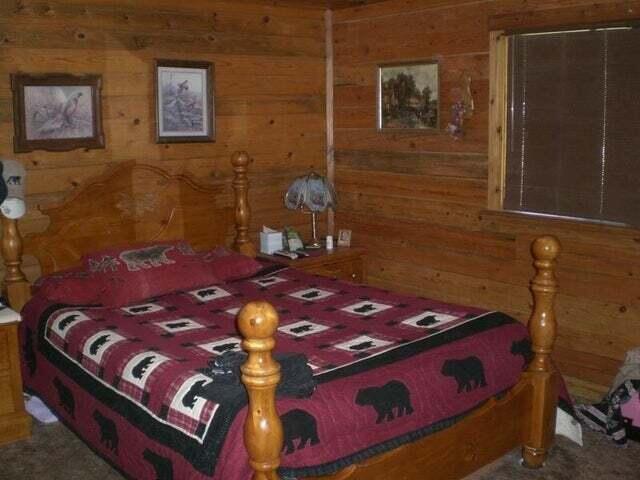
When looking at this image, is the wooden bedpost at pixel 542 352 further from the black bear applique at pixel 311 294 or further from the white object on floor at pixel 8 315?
the white object on floor at pixel 8 315

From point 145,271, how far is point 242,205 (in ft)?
3.34

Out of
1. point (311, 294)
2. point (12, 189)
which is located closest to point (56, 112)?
point (12, 189)

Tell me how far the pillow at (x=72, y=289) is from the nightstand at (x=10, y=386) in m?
0.21

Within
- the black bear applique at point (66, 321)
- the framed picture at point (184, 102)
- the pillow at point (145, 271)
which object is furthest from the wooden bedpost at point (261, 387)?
the framed picture at point (184, 102)

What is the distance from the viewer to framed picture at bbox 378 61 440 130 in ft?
15.2

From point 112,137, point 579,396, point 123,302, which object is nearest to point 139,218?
point 112,137

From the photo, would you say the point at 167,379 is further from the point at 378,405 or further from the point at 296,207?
the point at 296,207

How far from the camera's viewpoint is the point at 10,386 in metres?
3.54

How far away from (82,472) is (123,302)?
0.84 m

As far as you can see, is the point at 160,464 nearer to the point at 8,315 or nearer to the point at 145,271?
the point at 8,315

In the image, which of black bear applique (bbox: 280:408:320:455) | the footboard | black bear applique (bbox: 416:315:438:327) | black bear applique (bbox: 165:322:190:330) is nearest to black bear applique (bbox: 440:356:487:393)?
the footboard

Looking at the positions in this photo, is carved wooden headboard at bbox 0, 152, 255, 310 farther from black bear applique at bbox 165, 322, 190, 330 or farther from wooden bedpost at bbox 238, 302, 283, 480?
wooden bedpost at bbox 238, 302, 283, 480

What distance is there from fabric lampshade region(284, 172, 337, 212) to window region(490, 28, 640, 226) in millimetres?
1147

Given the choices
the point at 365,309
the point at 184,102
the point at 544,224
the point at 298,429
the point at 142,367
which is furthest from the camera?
the point at 184,102
